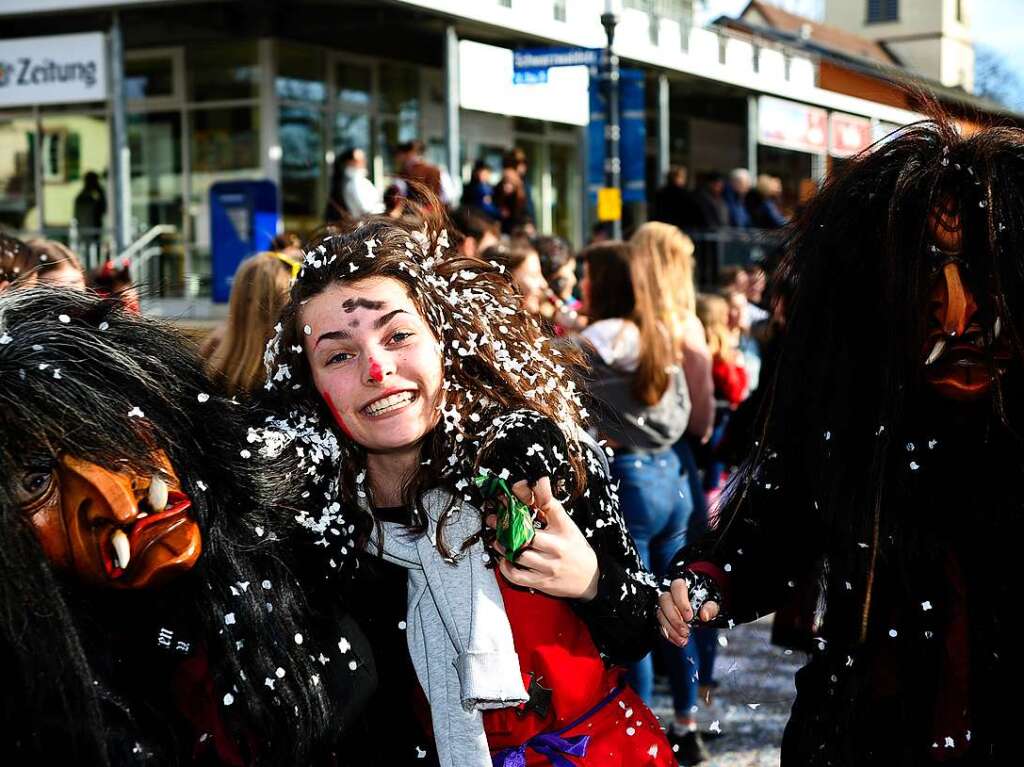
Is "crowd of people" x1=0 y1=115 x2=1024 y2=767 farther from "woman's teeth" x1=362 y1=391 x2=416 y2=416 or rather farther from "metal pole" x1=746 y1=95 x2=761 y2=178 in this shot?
"metal pole" x1=746 y1=95 x2=761 y2=178

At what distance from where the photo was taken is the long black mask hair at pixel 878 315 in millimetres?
1881

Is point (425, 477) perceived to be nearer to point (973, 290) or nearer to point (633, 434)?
point (973, 290)

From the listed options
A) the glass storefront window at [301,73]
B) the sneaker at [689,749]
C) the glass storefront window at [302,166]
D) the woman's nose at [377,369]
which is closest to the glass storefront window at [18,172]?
the glass storefront window at [302,166]

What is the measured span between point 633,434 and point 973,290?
251 centimetres

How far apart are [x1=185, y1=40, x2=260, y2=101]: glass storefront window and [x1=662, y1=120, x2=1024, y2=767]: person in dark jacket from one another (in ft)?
43.3

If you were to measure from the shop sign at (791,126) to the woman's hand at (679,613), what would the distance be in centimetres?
1484

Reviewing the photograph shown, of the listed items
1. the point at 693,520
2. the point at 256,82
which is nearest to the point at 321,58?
the point at 256,82

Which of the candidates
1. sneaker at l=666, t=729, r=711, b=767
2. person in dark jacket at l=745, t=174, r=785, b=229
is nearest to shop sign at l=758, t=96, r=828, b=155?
person in dark jacket at l=745, t=174, r=785, b=229

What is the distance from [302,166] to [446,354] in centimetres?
1294

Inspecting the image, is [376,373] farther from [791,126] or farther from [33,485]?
[791,126]

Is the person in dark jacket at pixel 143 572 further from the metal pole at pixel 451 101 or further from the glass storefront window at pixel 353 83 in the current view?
the glass storefront window at pixel 353 83

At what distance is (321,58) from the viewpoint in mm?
14719

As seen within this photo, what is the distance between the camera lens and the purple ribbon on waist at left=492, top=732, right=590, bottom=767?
6.68 ft

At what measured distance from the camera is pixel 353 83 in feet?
50.1
